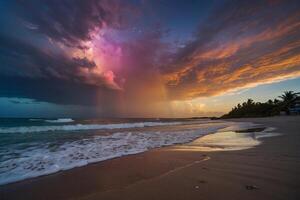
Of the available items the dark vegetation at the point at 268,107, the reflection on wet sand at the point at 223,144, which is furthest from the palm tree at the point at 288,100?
the reflection on wet sand at the point at 223,144

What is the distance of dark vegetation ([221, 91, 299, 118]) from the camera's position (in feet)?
182

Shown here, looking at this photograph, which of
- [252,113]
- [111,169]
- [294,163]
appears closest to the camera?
[294,163]

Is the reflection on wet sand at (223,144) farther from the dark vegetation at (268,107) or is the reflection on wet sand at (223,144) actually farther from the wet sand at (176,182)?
the dark vegetation at (268,107)

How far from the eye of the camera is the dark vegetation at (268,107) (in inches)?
2189

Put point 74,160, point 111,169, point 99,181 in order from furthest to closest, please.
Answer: point 74,160, point 111,169, point 99,181

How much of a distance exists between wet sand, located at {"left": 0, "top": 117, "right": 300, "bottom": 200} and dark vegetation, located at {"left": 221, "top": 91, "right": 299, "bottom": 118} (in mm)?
64953

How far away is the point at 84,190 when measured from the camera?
3.12 meters

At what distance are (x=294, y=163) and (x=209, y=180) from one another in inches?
89.3

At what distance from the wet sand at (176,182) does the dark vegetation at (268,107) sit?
65.0 m

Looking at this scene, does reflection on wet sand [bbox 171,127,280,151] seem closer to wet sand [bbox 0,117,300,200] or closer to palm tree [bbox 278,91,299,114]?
wet sand [bbox 0,117,300,200]

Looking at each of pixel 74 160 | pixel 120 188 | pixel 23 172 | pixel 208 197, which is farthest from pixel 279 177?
pixel 23 172

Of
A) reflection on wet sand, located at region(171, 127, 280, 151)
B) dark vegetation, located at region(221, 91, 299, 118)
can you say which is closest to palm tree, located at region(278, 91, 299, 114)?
dark vegetation, located at region(221, 91, 299, 118)

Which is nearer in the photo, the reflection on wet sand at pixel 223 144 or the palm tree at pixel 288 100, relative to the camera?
the reflection on wet sand at pixel 223 144

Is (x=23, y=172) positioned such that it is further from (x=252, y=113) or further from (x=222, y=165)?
(x=252, y=113)
